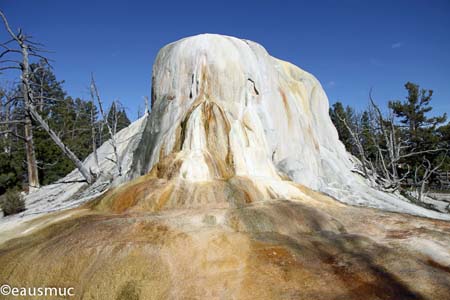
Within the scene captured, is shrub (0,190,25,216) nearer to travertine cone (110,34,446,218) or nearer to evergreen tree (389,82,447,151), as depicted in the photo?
travertine cone (110,34,446,218)

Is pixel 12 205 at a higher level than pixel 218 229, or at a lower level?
lower

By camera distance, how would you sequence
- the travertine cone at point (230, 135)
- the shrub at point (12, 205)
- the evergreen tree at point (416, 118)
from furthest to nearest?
the evergreen tree at point (416, 118) → the shrub at point (12, 205) → the travertine cone at point (230, 135)

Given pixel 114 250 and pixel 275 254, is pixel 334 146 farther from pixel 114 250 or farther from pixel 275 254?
pixel 114 250

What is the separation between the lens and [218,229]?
4363mm

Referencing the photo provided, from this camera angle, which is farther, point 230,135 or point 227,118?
point 227,118

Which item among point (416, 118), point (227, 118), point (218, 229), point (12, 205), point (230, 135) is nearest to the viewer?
point (218, 229)

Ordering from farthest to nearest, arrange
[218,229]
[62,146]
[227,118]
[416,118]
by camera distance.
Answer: [416,118]
[62,146]
[227,118]
[218,229]

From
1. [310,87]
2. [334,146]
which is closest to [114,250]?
[334,146]

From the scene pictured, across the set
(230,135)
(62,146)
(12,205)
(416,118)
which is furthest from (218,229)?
(416,118)

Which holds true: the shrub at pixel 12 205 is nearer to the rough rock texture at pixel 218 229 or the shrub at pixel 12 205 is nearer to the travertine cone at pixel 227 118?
the rough rock texture at pixel 218 229

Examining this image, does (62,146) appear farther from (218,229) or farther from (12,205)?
(218,229)

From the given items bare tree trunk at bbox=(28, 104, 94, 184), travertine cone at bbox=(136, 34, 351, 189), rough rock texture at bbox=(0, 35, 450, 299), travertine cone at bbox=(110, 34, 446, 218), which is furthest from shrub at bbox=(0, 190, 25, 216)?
travertine cone at bbox=(136, 34, 351, 189)

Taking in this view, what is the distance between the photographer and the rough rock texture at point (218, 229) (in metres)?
3.22

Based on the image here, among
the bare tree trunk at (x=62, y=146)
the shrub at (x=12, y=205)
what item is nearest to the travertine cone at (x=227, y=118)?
the bare tree trunk at (x=62, y=146)
